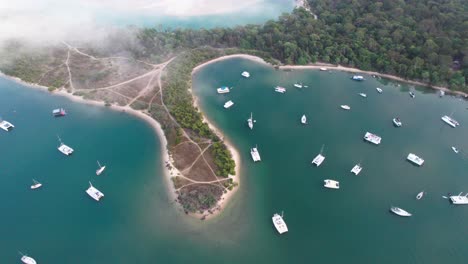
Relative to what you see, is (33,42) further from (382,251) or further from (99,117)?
(382,251)

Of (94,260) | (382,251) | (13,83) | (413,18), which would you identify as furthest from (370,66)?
(13,83)

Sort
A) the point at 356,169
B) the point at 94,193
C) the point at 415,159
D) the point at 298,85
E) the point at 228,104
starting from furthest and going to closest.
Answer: the point at 298,85
the point at 228,104
the point at 415,159
the point at 356,169
the point at 94,193

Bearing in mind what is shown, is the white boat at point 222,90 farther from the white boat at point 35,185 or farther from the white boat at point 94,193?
the white boat at point 35,185

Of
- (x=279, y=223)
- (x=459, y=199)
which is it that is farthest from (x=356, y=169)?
(x=279, y=223)

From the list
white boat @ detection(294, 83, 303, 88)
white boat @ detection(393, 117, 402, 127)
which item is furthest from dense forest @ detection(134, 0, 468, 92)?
white boat @ detection(393, 117, 402, 127)

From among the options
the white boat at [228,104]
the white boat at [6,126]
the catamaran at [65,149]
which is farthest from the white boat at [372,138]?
the white boat at [6,126]

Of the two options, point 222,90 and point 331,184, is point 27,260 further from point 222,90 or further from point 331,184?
point 222,90

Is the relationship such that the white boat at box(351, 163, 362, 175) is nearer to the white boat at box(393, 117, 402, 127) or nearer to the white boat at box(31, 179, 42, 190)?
the white boat at box(393, 117, 402, 127)
